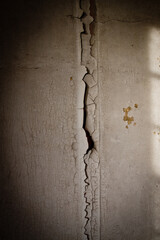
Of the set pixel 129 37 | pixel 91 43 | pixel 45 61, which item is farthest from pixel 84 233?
pixel 129 37

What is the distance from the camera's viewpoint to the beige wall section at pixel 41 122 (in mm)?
1160

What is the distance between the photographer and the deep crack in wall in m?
1.27

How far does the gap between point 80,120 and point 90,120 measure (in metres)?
0.08

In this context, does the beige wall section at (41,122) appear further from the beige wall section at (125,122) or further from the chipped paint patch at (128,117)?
the chipped paint patch at (128,117)

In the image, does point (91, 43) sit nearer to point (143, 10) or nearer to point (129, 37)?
point (129, 37)

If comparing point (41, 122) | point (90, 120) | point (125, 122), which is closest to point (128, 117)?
point (125, 122)

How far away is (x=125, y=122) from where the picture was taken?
134 centimetres

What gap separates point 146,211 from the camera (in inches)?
54.7

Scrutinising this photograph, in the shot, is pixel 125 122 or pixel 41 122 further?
pixel 125 122

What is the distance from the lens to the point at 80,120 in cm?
127

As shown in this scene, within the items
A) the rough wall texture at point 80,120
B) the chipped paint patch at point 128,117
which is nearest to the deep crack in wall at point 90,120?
the rough wall texture at point 80,120

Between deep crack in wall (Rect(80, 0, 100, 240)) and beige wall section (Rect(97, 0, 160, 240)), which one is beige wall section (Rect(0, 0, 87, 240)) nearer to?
deep crack in wall (Rect(80, 0, 100, 240))

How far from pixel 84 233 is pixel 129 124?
3.06 feet

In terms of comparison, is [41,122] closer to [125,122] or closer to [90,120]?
[90,120]
